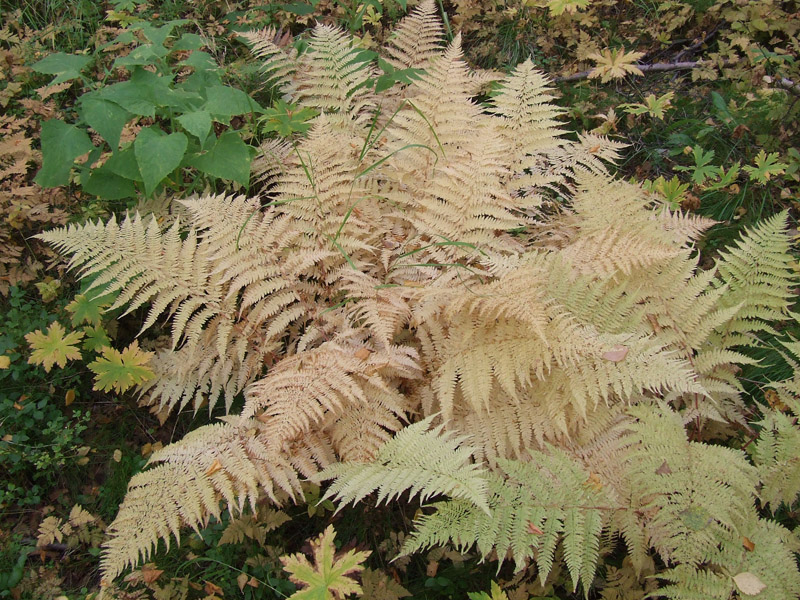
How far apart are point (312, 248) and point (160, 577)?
1.50 m

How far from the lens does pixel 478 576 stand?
2207 mm

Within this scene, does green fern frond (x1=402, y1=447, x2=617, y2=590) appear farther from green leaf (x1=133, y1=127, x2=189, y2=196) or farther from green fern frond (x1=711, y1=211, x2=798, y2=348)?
green leaf (x1=133, y1=127, x2=189, y2=196)

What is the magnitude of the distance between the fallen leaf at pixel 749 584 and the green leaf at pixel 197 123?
97.6 inches

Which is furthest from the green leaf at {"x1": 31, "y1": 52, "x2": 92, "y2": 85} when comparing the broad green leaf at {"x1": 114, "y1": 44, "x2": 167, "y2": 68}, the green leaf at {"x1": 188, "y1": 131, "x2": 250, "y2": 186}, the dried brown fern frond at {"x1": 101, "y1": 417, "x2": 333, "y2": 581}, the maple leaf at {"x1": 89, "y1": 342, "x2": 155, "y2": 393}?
the dried brown fern frond at {"x1": 101, "y1": 417, "x2": 333, "y2": 581}

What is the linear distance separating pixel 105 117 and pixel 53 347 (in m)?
1.09

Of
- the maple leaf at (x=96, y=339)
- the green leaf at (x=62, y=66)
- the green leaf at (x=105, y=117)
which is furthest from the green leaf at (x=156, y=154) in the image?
the maple leaf at (x=96, y=339)

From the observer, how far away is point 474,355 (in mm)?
2102

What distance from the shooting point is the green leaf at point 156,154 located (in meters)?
2.26

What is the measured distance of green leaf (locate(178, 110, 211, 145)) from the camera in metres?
2.29

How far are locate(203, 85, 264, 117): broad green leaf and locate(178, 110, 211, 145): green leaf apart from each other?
15cm

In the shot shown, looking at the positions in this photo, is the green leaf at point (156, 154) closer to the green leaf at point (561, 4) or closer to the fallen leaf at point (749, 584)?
the fallen leaf at point (749, 584)

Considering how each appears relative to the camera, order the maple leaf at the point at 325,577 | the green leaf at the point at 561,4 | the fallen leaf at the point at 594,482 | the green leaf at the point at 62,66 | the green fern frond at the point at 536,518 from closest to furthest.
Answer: the maple leaf at the point at 325,577
the green fern frond at the point at 536,518
the fallen leaf at the point at 594,482
the green leaf at the point at 62,66
the green leaf at the point at 561,4

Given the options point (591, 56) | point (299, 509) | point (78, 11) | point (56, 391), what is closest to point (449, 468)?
point (299, 509)

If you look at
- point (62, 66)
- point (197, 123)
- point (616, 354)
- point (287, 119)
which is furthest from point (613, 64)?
point (62, 66)
